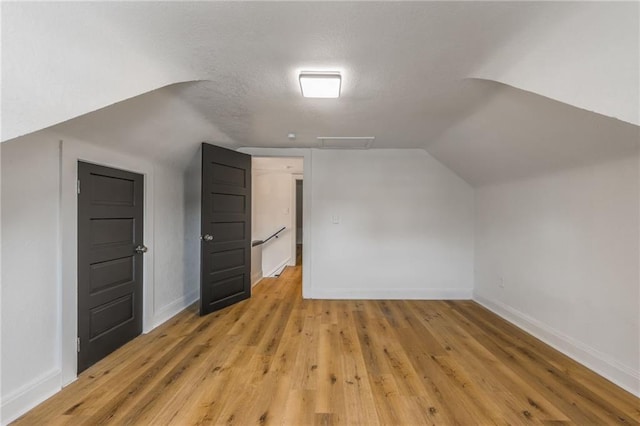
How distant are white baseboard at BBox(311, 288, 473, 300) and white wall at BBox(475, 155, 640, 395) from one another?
0.57 meters

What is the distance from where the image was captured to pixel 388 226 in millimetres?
3896

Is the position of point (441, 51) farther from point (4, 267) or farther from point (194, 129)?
point (4, 267)

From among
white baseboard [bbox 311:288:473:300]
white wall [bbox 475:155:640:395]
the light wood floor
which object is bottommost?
the light wood floor

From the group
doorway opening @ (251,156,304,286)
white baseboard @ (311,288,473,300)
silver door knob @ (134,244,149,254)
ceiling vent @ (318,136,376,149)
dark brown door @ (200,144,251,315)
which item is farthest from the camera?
doorway opening @ (251,156,304,286)

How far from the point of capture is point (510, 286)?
3072mm

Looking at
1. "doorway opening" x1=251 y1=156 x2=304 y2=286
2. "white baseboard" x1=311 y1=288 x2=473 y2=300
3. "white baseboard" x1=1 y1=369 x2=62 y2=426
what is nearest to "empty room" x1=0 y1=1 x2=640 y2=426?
"white baseboard" x1=1 y1=369 x2=62 y2=426

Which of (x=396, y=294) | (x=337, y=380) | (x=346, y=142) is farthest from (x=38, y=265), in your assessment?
(x=396, y=294)

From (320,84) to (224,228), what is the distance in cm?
226

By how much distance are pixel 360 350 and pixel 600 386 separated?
1671mm

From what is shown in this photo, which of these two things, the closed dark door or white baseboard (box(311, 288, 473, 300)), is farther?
white baseboard (box(311, 288, 473, 300))

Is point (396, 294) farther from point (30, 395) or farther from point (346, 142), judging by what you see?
point (30, 395)

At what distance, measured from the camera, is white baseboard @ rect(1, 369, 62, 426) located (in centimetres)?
154

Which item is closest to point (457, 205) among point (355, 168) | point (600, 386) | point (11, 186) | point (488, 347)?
point (355, 168)

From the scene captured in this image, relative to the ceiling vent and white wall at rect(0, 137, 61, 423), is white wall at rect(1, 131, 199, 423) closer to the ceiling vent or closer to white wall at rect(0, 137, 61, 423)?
white wall at rect(0, 137, 61, 423)
